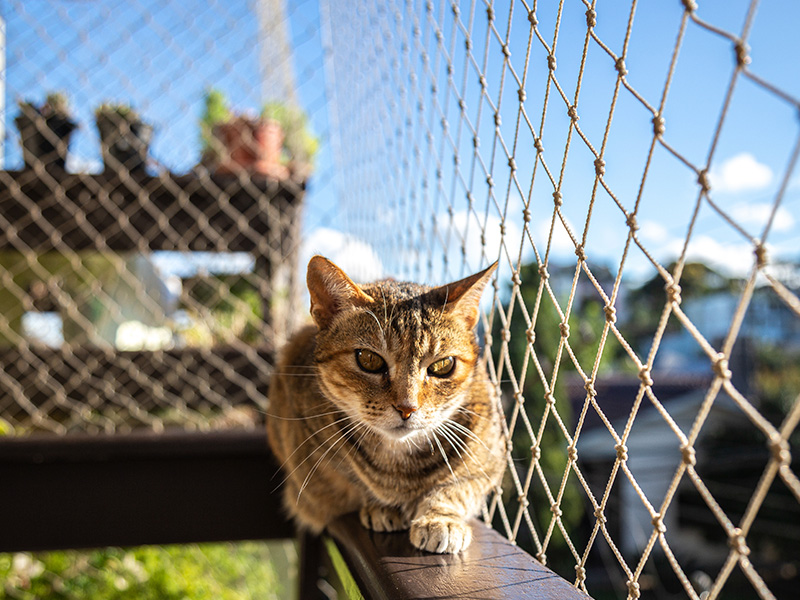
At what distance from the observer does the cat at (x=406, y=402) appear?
63cm

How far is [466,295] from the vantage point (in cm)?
68

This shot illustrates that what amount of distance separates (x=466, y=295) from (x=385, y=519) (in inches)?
11.6

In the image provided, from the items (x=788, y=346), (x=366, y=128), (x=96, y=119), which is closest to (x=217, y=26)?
(x=96, y=119)

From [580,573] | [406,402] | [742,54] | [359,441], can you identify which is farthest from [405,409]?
[742,54]

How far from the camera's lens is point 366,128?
160 cm

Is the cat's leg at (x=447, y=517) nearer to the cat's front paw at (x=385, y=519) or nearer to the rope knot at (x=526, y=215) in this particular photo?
the cat's front paw at (x=385, y=519)

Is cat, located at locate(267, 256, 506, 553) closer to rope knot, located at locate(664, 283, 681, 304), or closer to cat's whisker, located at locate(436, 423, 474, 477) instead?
cat's whisker, located at locate(436, 423, 474, 477)

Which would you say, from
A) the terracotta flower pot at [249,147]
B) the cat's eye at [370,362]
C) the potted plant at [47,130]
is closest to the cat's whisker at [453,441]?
the cat's eye at [370,362]

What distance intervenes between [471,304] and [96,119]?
5.67ft

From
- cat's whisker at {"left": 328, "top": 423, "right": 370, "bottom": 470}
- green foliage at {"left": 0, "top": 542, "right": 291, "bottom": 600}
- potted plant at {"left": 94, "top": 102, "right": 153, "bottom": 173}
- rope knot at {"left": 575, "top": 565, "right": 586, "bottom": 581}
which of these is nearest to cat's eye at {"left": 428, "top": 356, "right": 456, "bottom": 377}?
cat's whisker at {"left": 328, "top": 423, "right": 370, "bottom": 470}

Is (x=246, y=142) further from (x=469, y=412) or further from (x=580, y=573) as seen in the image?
(x=580, y=573)

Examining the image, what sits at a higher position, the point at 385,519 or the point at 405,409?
the point at 405,409

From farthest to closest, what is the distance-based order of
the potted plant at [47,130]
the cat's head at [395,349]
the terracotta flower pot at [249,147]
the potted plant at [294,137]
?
the potted plant at [294,137], the terracotta flower pot at [249,147], the potted plant at [47,130], the cat's head at [395,349]

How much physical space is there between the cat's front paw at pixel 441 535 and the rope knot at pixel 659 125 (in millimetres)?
426
